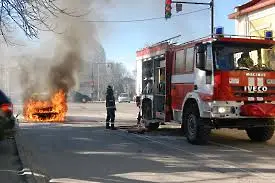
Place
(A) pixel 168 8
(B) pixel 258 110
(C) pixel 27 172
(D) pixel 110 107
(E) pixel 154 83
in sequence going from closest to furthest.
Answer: (C) pixel 27 172 → (B) pixel 258 110 → (E) pixel 154 83 → (D) pixel 110 107 → (A) pixel 168 8

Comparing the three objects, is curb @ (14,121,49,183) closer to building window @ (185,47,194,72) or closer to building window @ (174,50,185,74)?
building window @ (185,47,194,72)

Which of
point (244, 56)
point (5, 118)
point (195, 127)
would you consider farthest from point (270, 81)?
point (5, 118)

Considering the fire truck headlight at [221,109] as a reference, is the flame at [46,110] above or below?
below

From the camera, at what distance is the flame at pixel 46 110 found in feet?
68.4

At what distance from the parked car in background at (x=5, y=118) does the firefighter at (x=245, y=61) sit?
543 centimetres

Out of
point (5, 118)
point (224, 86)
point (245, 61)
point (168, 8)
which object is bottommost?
point (5, 118)

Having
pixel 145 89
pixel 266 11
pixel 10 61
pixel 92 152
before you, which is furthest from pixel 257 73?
pixel 10 61

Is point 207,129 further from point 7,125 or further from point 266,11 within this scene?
point 266,11

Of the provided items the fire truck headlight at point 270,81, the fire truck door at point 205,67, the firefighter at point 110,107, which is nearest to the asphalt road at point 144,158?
the fire truck door at point 205,67

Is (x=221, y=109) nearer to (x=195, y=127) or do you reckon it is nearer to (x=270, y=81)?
(x=195, y=127)

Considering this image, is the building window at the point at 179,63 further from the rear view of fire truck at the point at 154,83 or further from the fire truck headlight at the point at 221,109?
the fire truck headlight at the point at 221,109

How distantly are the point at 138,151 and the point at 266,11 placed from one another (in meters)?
11.6

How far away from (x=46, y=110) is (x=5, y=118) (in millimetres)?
10874

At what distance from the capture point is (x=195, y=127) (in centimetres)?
1172
